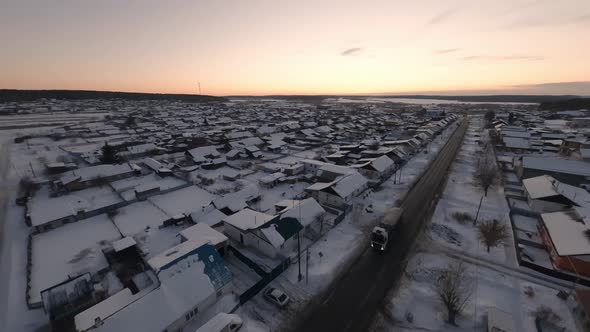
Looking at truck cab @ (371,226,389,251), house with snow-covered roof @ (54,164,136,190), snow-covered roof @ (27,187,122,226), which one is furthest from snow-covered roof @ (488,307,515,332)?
house with snow-covered roof @ (54,164,136,190)

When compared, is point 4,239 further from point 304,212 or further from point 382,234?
point 382,234

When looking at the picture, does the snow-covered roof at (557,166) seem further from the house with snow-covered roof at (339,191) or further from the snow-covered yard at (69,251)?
the snow-covered yard at (69,251)

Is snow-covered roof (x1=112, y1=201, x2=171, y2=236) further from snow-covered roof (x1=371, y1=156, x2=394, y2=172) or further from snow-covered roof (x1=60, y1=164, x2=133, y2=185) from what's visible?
snow-covered roof (x1=371, y1=156, x2=394, y2=172)

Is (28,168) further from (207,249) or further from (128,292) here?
(207,249)

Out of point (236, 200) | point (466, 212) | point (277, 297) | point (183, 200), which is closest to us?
point (277, 297)

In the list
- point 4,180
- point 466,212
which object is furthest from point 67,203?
point 466,212

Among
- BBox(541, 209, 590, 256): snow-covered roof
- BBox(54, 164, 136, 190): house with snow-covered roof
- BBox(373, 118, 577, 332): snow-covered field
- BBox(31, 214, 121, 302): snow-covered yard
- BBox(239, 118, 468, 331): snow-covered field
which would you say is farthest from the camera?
BBox(54, 164, 136, 190): house with snow-covered roof

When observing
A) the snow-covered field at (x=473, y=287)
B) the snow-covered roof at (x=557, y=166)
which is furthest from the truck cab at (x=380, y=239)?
the snow-covered roof at (x=557, y=166)

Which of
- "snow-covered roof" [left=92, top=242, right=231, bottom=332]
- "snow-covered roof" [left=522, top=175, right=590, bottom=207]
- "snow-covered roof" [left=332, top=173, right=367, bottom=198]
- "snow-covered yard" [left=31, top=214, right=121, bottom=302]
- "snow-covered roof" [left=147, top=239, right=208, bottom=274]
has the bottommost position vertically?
"snow-covered yard" [left=31, top=214, right=121, bottom=302]
